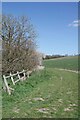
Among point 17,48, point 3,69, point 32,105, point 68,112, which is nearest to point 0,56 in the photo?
point 3,69

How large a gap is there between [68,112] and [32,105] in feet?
6.84

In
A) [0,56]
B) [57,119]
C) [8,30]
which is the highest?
[8,30]

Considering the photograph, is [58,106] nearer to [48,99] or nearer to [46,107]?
[46,107]

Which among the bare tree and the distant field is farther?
the distant field

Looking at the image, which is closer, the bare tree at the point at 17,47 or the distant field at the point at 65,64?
the bare tree at the point at 17,47

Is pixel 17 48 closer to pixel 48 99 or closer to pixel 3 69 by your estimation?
pixel 3 69

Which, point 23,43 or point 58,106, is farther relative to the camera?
point 23,43

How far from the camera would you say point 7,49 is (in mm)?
29828

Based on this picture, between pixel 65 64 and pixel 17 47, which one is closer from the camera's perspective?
pixel 17 47

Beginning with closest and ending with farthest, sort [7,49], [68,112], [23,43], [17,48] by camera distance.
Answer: [68,112] < [7,49] < [17,48] < [23,43]

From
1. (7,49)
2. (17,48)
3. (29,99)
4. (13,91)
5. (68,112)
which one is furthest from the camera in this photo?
(17,48)

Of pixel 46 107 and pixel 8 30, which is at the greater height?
pixel 8 30

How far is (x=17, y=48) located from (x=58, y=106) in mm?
21718

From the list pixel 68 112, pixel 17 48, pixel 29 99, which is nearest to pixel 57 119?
pixel 68 112
